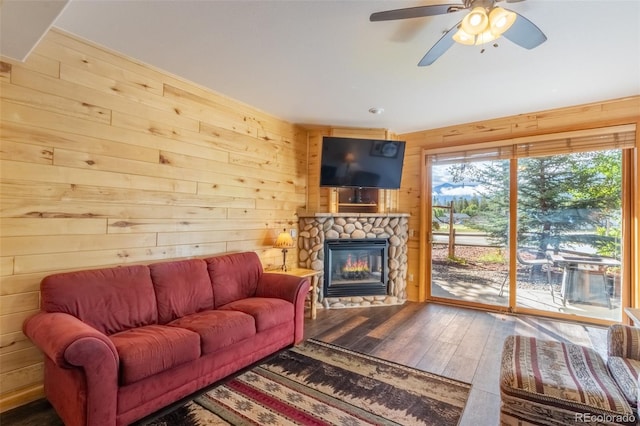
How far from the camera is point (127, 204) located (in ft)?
8.45

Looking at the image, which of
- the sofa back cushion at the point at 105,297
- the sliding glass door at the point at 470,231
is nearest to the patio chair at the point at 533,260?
the sliding glass door at the point at 470,231

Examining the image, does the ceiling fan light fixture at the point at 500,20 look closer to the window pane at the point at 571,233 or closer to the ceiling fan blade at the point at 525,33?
the ceiling fan blade at the point at 525,33

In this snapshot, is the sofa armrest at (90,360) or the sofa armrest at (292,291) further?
the sofa armrest at (292,291)

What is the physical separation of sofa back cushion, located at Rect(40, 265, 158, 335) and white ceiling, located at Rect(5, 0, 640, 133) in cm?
180

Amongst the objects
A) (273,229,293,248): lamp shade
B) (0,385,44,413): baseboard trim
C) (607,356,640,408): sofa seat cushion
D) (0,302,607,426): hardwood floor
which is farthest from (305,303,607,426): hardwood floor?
(0,385,44,413): baseboard trim

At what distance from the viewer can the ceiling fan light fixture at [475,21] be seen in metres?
1.64

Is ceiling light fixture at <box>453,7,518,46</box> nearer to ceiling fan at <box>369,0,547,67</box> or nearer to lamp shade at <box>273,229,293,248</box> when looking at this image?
ceiling fan at <box>369,0,547,67</box>

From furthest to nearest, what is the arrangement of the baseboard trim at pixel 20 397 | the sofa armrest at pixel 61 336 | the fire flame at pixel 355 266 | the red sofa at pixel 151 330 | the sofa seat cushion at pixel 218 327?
the fire flame at pixel 355 266
the sofa seat cushion at pixel 218 327
the baseboard trim at pixel 20 397
the red sofa at pixel 151 330
the sofa armrest at pixel 61 336

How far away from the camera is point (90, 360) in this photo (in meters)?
1.56

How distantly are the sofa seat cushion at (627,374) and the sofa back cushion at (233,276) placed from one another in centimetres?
275

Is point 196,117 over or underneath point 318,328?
over

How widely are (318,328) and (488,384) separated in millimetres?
1735

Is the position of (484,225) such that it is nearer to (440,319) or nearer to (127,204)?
(440,319)

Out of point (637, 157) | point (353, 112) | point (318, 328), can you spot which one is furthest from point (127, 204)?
point (637, 157)
